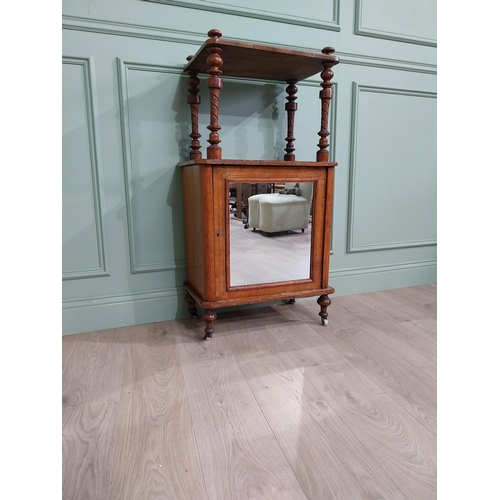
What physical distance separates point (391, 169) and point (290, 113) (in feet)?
2.43

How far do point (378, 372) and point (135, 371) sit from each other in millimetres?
847

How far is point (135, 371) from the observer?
1.27 metres

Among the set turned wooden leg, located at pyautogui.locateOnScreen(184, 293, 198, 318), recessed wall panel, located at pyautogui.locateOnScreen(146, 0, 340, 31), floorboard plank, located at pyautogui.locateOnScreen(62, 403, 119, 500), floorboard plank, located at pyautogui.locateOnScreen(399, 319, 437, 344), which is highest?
recessed wall panel, located at pyautogui.locateOnScreen(146, 0, 340, 31)

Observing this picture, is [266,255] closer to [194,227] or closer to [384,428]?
[194,227]

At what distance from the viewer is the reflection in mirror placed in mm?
1447

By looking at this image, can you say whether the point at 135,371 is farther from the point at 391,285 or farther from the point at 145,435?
the point at 391,285

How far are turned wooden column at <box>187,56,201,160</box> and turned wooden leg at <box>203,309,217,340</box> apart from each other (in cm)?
65

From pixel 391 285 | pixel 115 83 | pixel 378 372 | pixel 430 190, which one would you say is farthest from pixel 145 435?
pixel 430 190

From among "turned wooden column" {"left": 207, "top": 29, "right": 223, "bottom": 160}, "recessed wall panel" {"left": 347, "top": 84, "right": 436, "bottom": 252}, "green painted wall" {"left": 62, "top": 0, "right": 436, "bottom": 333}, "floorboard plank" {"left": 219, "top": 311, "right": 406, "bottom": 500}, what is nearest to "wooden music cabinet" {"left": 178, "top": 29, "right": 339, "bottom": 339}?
"turned wooden column" {"left": 207, "top": 29, "right": 223, "bottom": 160}

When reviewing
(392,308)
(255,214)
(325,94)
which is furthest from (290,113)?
(392,308)

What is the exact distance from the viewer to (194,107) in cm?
156

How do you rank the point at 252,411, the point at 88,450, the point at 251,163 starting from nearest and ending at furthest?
the point at 88,450 → the point at 252,411 → the point at 251,163

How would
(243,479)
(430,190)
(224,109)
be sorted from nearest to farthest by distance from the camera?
(243,479) < (224,109) < (430,190)

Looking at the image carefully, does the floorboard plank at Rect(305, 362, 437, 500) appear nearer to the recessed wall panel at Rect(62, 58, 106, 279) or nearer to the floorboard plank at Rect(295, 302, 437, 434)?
the floorboard plank at Rect(295, 302, 437, 434)
